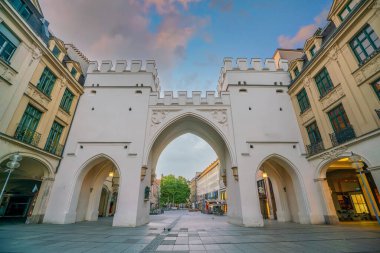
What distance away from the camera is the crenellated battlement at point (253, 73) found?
16.2 m

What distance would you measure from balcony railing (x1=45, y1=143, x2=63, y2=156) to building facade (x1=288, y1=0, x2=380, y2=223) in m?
18.1

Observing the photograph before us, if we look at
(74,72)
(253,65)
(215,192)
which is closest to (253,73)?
(253,65)

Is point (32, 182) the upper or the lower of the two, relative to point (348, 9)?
lower

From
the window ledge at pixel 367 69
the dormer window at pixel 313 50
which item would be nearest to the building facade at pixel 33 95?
the window ledge at pixel 367 69

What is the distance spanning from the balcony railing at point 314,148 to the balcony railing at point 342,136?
1.05m

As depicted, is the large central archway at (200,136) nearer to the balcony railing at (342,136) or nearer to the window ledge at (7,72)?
the balcony railing at (342,136)

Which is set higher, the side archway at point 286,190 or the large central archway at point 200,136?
the large central archway at point 200,136

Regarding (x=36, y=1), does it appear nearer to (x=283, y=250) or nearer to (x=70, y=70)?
(x=70, y=70)

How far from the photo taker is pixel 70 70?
49.3ft

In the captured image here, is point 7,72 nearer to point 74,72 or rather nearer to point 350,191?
point 74,72

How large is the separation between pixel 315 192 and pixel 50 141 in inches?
788

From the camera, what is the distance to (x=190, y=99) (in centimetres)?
1588

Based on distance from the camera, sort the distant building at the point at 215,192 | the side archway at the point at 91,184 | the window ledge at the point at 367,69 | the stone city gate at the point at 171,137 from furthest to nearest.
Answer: the distant building at the point at 215,192 < the side archway at the point at 91,184 < the stone city gate at the point at 171,137 < the window ledge at the point at 367,69

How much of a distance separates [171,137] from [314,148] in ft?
40.6
